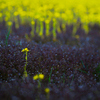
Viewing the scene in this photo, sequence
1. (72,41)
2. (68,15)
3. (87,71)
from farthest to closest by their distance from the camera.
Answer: (68,15), (72,41), (87,71)

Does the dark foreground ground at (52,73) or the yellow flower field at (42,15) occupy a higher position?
the yellow flower field at (42,15)

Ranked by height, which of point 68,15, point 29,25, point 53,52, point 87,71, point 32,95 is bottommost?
point 87,71

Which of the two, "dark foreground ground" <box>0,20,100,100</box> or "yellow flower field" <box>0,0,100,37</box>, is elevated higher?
"yellow flower field" <box>0,0,100,37</box>

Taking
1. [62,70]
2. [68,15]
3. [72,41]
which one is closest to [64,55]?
[62,70]

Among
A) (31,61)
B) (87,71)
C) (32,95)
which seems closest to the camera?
(32,95)

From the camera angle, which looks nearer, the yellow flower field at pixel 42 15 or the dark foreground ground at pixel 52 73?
the dark foreground ground at pixel 52 73

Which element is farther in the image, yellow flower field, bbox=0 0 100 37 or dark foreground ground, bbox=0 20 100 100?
yellow flower field, bbox=0 0 100 37

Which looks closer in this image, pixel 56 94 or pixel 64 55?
pixel 56 94

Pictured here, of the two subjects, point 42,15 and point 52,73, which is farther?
point 42,15

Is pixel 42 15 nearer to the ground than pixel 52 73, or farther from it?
farther from it

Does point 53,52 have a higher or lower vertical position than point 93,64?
higher

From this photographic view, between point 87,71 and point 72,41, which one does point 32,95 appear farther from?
point 72,41
